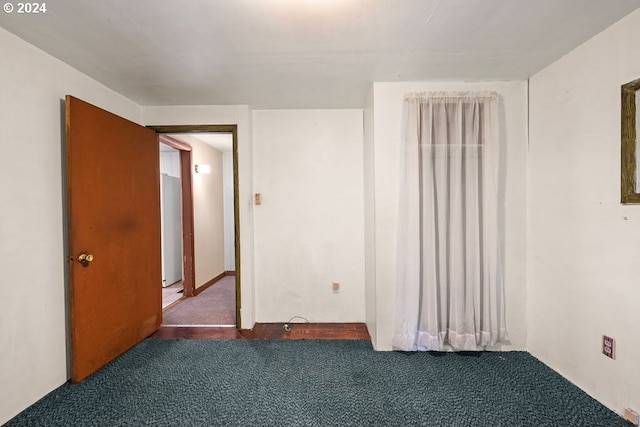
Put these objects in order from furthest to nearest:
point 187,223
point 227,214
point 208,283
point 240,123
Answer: point 227,214
point 208,283
point 187,223
point 240,123

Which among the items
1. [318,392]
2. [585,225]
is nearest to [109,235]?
[318,392]

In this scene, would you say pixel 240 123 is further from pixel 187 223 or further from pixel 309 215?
pixel 187 223

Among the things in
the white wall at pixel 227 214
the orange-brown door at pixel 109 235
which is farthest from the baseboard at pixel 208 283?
the orange-brown door at pixel 109 235

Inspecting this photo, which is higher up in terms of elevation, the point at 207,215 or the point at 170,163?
the point at 170,163

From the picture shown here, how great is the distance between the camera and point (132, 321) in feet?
8.18

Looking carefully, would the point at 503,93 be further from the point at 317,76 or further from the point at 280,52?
the point at 280,52

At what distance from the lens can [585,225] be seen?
6.03 feet

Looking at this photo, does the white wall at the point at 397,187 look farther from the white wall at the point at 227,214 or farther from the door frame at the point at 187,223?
the white wall at the point at 227,214

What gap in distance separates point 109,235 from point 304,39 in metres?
2.07

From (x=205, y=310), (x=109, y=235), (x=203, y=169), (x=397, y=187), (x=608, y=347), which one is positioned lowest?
(x=205, y=310)

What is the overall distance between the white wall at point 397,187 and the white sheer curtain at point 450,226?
0.11 meters

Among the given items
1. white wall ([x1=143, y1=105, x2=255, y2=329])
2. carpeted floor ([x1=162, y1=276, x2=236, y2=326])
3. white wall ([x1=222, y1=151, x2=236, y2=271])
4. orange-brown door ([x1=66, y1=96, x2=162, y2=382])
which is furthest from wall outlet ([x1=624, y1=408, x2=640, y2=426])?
white wall ([x1=222, y1=151, x2=236, y2=271])

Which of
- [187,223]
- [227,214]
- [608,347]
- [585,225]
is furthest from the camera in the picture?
[227,214]

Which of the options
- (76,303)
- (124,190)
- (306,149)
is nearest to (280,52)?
(306,149)
